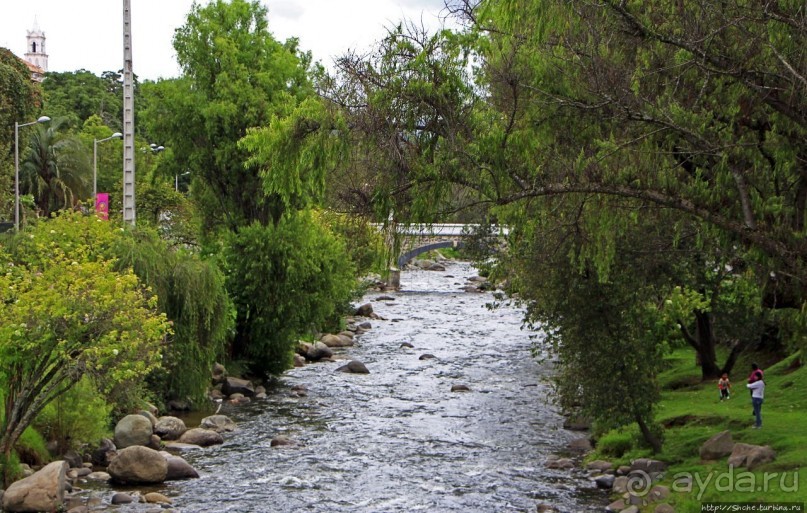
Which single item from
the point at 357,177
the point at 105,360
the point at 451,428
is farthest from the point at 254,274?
the point at 357,177

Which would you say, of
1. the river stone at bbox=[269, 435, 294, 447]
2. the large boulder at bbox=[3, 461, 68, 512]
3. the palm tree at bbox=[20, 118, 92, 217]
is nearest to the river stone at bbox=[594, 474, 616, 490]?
the river stone at bbox=[269, 435, 294, 447]

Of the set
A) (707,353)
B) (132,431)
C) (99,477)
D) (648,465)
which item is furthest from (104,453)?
(707,353)

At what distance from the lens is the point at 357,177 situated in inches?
601

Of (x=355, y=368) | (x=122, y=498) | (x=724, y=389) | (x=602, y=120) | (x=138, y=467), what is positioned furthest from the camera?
(x=355, y=368)

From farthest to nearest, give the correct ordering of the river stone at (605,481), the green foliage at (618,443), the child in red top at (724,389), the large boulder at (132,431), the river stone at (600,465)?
the child in red top at (724,389)
the large boulder at (132,431)
the green foliage at (618,443)
the river stone at (600,465)
the river stone at (605,481)

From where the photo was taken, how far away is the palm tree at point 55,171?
256 feet

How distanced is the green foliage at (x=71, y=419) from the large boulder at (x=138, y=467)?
1.58m

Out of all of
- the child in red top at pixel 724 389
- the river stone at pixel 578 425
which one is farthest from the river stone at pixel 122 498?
the child in red top at pixel 724 389

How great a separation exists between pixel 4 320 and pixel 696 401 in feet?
67.7

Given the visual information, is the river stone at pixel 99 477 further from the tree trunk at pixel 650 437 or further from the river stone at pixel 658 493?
the tree trunk at pixel 650 437

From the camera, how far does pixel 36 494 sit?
22.1m

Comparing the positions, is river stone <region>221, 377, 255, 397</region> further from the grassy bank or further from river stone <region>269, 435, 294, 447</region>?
the grassy bank

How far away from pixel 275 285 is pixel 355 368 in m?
5.49

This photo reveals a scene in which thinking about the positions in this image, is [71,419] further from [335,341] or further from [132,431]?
[335,341]
